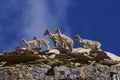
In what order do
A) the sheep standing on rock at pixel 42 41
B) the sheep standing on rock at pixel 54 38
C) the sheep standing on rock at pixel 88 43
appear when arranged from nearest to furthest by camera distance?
the sheep standing on rock at pixel 54 38, the sheep standing on rock at pixel 88 43, the sheep standing on rock at pixel 42 41

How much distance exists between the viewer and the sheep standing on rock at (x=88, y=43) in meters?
134

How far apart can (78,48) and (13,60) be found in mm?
7213

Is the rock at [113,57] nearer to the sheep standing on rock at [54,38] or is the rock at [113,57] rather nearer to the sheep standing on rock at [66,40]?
the sheep standing on rock at [66,40]

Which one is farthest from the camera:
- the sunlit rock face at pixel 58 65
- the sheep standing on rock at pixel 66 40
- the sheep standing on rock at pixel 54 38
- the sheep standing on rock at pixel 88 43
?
the sheep standing on rock at pixel 88 43

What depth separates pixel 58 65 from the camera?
13088 centimetres

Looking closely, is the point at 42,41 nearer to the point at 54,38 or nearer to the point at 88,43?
the point at 54,38

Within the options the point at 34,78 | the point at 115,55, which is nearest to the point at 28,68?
the point at 34,78

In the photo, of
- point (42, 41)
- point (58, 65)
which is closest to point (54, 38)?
point (42, 41)

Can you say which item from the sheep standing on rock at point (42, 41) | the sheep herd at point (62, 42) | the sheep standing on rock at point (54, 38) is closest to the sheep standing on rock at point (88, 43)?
the sheep herd at point (62, 42)

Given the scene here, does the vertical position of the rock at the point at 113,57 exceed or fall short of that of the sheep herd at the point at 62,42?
it falls short

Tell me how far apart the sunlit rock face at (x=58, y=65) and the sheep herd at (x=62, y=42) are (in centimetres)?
88

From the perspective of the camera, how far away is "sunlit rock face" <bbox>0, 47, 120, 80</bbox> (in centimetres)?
12950

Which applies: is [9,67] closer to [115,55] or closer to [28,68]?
[28,68]

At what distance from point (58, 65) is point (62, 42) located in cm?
380
